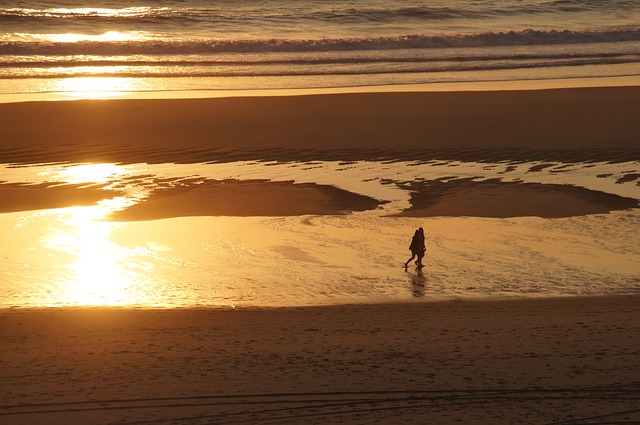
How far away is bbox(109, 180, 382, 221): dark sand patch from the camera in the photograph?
1398cm

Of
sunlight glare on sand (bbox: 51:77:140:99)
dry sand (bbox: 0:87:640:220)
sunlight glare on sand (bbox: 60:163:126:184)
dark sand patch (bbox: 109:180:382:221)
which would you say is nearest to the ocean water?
sunlight glare on sand (bbox: 51:77:140:99)

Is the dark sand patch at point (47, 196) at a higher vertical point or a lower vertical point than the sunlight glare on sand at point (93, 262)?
higher

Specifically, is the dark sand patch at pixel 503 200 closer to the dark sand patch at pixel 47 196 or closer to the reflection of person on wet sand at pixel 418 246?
the reflection of person on wet sand at pixel 418 246

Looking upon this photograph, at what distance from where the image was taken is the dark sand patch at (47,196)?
1428cm

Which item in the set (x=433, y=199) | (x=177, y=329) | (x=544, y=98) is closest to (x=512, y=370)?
(x=177, y=329)

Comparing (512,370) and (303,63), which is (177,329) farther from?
(303,63)

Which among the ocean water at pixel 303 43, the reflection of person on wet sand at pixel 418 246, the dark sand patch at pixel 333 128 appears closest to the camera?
the reflection of person on wet sand at pixel 418 246

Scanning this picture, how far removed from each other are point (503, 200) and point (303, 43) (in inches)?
804

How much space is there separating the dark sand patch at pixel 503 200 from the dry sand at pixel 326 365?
4448 mm

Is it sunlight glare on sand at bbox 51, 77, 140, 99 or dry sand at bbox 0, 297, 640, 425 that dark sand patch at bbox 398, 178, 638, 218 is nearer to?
dry sand at bbox 0, 297, 640, 425

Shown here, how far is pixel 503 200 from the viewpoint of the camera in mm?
14734

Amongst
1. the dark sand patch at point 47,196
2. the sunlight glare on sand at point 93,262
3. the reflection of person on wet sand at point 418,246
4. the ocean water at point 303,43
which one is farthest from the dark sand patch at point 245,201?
the ocean water at point 303,43

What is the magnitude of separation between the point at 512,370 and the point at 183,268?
4.87 meters

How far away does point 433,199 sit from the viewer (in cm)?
1475
